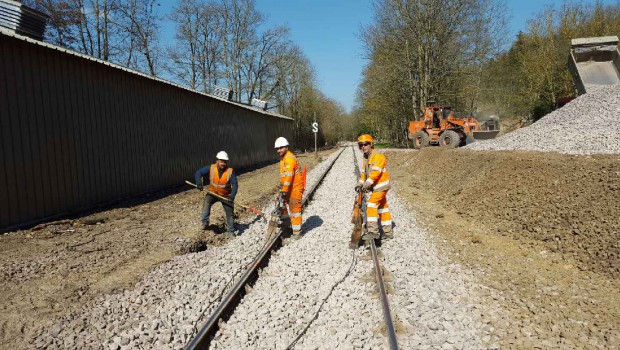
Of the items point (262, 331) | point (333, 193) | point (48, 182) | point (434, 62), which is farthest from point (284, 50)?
point (262, 331)

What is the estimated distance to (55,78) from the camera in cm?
882

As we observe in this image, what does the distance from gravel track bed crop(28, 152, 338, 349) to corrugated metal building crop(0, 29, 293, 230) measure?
4.28 m

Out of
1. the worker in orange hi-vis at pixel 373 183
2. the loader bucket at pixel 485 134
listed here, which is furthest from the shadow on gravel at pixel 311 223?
the loader bucket at pixel 485 134

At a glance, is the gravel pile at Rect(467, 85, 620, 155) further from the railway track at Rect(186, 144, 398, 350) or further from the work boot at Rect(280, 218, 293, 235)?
the railway track at Rect(186, 144, 398, 350)

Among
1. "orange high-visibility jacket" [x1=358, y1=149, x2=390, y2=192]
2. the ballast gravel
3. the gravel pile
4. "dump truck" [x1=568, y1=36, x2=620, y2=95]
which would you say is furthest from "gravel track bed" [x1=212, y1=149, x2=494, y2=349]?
"dump truck" [x1=568, y1=36, x2=620, y2=95]

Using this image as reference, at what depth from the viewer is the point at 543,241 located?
21.4 feet

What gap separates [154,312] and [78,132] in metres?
6.96

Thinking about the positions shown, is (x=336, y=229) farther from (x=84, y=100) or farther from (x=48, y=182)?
(x=84, y=100)

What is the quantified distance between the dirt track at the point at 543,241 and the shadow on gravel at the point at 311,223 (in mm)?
2387

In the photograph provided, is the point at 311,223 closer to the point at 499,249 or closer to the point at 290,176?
the point at 290,176

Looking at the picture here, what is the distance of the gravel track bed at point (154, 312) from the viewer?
368 cm

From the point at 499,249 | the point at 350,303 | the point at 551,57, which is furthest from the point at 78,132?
the point at 551,57

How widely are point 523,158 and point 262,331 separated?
8602 mm

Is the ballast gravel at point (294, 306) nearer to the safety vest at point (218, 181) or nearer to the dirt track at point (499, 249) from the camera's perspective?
the dirt track at point (499, 249)
